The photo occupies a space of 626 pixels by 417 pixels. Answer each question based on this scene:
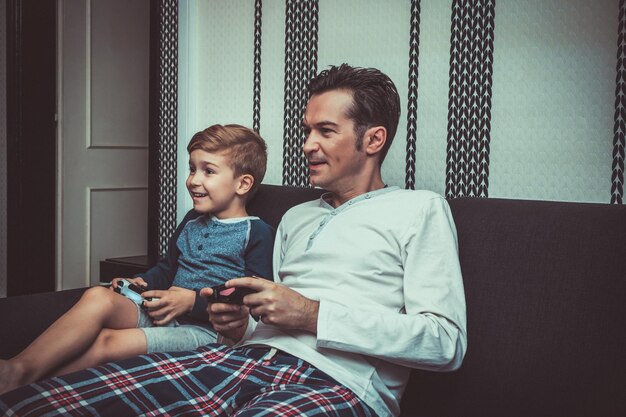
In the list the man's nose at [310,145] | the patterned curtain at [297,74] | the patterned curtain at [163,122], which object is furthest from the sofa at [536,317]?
the patterned curtain at [163,122]

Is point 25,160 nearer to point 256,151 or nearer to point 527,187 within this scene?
point 256,151

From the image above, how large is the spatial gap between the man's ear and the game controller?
682 mm

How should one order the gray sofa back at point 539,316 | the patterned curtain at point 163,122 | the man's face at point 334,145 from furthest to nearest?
the patterned curtain at point 163,122, the man's face at point 334,145, the gray sofa back at point 539,316

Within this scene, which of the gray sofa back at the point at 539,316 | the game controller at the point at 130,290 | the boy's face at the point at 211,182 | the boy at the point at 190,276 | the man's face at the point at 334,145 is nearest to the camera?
the gray sofa back at the point at 539,316

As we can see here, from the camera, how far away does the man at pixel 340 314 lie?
1.29 meters

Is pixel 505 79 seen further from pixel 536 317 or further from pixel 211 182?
pixel 211 182

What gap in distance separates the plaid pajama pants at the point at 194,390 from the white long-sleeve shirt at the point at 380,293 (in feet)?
0.14

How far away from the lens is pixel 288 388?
1.28 m

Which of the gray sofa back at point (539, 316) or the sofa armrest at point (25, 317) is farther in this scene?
the sofa armrest at point (25, 317)

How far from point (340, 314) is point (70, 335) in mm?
612

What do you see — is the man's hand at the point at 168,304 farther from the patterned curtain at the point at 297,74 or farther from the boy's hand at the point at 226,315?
the patterned curtain at the point at 297,74

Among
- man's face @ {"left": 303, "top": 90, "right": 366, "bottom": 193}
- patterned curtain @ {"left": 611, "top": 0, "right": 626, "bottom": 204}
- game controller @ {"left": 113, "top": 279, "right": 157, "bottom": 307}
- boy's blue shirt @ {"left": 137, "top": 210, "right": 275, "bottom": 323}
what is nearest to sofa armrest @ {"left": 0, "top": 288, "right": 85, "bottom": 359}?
game controller @ {"left": 113, "top": 279, "right": 157, "bottom": 307}

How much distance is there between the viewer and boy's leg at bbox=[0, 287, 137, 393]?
135 centimetres

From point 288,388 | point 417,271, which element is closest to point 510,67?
point 417,271
